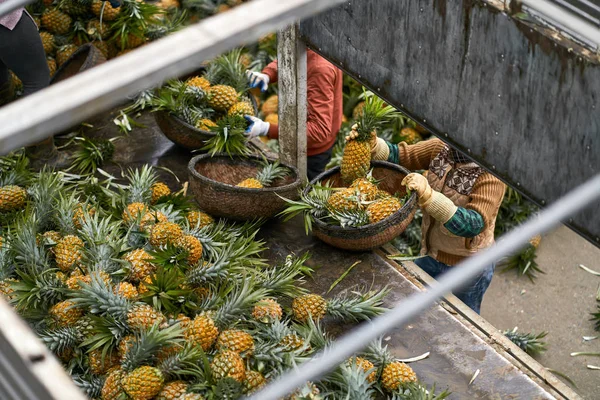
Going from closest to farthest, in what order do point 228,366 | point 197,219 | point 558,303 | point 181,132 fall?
point 228,366, point 197,219, point 181,132, point 558,303

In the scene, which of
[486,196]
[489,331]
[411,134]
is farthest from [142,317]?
[411,134]

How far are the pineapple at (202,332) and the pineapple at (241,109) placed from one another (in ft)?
5.71

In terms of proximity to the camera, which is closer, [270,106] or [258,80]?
[258,80]

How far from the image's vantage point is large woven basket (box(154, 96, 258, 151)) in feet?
16.7

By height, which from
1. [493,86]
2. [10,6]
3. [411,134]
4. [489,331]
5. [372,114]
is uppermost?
[10,6]

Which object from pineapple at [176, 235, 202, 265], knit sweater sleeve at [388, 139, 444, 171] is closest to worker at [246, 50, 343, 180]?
knit sweater sleeve at [388, 139, 444, 171]

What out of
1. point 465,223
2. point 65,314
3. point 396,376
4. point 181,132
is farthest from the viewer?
point 181,132

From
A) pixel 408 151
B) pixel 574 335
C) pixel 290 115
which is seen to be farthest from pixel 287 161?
pixel 574 335

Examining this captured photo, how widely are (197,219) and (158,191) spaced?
0.38m

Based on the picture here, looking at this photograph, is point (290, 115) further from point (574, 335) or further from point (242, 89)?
point (574, 335)

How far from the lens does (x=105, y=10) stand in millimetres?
6059

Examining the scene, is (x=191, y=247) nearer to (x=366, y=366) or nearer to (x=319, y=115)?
(x=366, y=366)

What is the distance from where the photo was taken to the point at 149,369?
3.51m

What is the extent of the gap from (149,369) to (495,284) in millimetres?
3365
